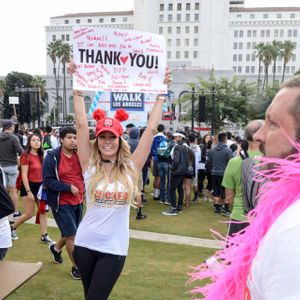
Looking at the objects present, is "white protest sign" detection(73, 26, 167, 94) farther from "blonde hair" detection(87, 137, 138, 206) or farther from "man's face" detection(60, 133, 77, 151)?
"man's face" detection(60, 133, 77, 151)

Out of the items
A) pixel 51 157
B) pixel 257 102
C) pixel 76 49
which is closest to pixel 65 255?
pixel 51 157

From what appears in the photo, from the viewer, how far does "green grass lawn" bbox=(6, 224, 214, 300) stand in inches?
165

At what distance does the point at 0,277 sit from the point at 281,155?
8.15 ft

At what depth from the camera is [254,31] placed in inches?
3588

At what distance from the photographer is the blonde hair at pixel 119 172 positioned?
285 centimetres

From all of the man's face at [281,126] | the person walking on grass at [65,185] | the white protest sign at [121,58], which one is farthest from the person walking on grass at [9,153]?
the man's face at [281,126]

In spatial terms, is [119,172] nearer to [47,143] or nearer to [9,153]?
[9,153]

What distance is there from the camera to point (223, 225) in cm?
746

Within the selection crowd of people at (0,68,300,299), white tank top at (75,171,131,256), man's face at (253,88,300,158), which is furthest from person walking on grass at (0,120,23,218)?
man's face at (253,88,300,158)

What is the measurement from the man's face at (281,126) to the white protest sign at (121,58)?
2.51m

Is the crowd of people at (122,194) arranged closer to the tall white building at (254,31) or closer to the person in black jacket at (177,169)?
the person in black jacket at (177,169)

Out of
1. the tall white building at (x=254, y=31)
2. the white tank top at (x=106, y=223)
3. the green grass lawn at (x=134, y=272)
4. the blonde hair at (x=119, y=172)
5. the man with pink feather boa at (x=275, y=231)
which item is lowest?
the green grass lawn at (x=134, y=272)

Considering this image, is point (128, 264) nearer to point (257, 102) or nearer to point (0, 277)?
Result: point (0, 277)

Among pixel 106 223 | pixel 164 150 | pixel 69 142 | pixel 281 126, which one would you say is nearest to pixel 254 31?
pixel 164 150
